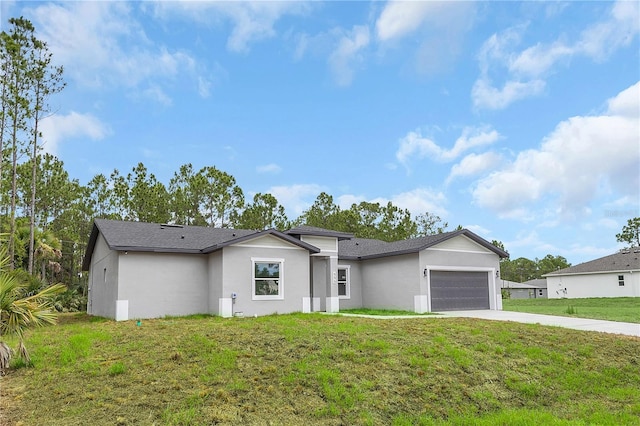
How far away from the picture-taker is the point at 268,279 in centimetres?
1806

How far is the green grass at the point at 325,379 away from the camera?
6938mm

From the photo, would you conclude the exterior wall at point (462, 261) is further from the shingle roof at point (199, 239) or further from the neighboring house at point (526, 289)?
the neighboring house at point (526, 289)

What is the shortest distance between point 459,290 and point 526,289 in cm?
5035

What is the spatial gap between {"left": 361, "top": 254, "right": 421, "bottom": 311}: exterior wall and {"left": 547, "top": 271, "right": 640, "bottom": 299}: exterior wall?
94.6 feet

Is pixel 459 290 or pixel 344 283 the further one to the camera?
pixel 344 283

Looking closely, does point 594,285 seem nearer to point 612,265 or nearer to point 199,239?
Result: point 612,265

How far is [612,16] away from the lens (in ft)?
52.0

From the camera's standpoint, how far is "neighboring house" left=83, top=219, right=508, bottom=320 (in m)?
17.1

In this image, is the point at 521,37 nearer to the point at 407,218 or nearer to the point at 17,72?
the point at 17,72

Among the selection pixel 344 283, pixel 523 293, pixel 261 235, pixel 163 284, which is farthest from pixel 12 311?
pixel 523 293

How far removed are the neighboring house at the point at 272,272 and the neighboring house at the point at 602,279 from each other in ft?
79.1

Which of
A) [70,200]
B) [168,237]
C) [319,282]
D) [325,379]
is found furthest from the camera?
[70,200]

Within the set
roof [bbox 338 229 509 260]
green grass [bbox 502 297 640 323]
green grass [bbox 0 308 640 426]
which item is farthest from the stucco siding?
green grass [bbox 0 308 640 426]

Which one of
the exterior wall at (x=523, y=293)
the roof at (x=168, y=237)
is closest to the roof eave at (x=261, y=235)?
the roof at (x=168, y=237)
